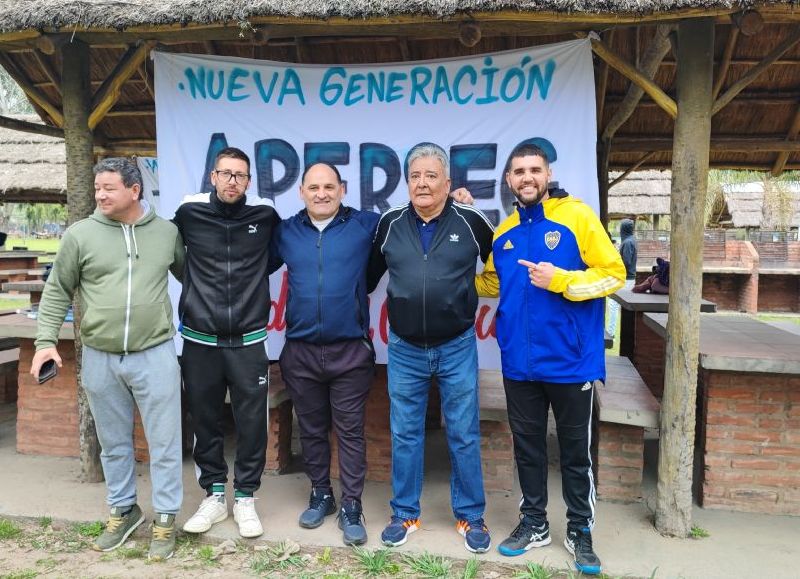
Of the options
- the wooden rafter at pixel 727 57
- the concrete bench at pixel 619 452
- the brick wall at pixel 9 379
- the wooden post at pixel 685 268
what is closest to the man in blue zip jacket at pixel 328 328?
the concrete bench at pixel 619 452

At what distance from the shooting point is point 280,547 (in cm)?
340

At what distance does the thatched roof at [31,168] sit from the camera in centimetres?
1089

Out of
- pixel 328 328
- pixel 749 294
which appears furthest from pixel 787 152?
pixel 749 294

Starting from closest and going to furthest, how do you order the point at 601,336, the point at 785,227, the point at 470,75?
the point at 601,336 → the point at 470,75 → the point at 785,227

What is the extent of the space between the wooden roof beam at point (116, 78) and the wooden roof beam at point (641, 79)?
118 inches

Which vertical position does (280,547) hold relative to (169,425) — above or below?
below

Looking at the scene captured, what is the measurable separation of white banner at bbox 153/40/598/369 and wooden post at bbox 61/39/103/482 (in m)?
0.50

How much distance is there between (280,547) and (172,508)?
66cm

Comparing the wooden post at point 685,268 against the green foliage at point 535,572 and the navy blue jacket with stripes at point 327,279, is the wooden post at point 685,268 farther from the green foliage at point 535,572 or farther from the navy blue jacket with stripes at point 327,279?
the navy blue jacket with stripes at point 327,279

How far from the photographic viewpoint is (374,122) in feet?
13.8

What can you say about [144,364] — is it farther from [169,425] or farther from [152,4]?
[152,4]

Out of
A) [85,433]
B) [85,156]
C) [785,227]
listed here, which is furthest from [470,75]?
[785,227]

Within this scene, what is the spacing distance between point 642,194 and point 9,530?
17.9 metres

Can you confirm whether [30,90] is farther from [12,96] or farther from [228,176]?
[12,96]
